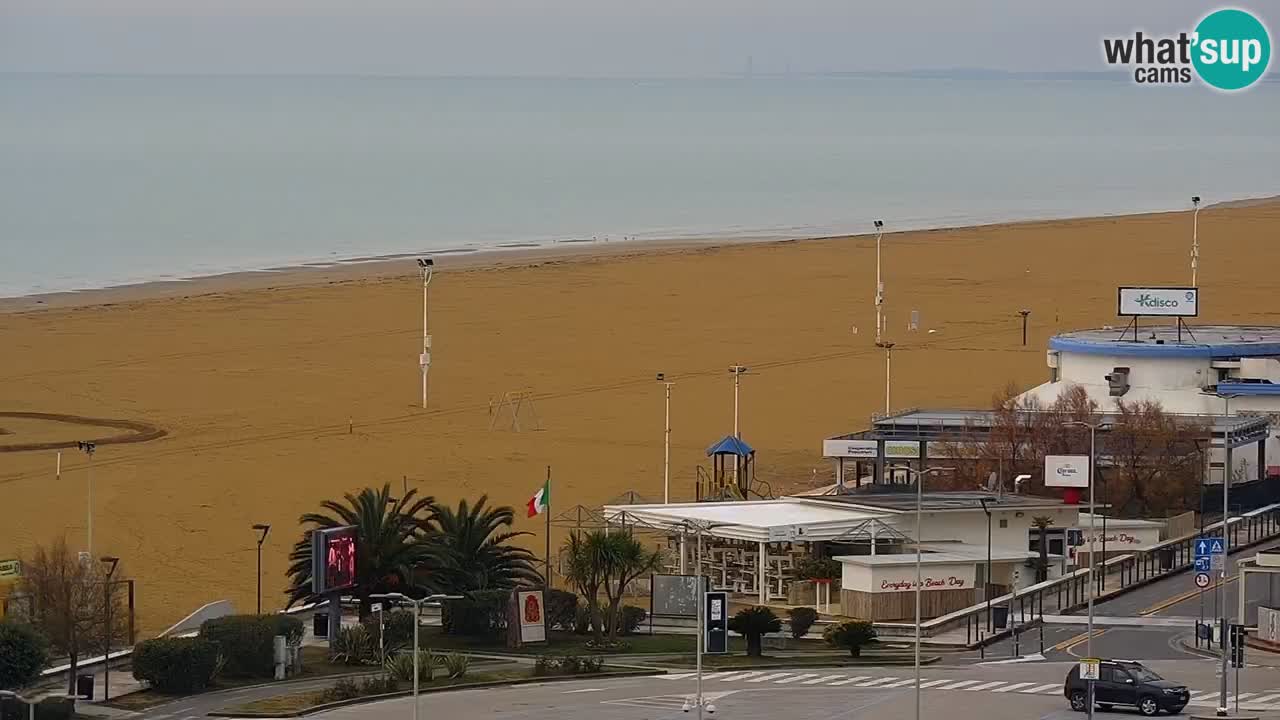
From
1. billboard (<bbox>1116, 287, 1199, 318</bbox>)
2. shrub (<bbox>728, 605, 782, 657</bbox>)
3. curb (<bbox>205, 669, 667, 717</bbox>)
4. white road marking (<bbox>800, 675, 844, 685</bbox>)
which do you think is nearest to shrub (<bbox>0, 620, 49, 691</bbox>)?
curb (<bbox>205, 669, 667, 717</bbox>)

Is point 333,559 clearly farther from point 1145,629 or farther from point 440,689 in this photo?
point 1145,629

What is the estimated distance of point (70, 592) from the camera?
58438 millimetres

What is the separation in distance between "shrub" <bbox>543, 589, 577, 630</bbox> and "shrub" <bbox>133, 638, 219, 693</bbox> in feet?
39.2

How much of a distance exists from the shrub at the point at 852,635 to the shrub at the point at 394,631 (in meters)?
11.5

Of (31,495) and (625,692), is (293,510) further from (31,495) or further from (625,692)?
(625,692)

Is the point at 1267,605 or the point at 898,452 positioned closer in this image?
the point at 1267,605

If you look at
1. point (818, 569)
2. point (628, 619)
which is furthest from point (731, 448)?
point (628, 619)

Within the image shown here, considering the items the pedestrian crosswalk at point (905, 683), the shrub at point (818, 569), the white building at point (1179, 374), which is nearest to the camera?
the pedestrian crosswalk at point (905, 683)

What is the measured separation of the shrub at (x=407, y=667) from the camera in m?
59.0

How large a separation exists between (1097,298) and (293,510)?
75310mm

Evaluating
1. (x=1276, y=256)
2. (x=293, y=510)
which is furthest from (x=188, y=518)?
(x=1276, y=256)

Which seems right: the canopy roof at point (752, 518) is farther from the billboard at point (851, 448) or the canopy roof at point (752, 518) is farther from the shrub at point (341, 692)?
the shrub at point (341, 692)

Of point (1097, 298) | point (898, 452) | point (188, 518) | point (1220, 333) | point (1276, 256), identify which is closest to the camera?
point (188, 518)

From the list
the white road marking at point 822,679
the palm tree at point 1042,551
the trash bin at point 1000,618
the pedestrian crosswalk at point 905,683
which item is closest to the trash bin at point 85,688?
the pedestrian crosswalk at point 905,683
